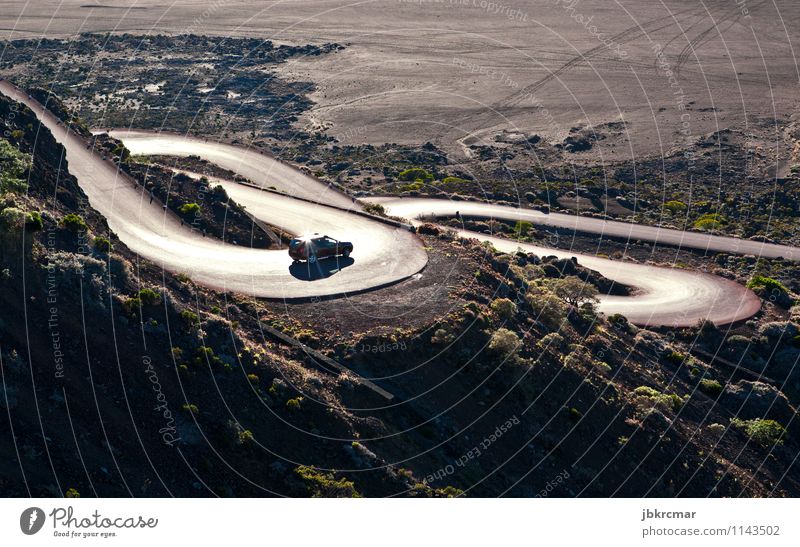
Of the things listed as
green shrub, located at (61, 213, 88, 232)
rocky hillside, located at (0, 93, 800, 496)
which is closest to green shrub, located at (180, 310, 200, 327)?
rocky hillside, located at (0, 93, 800, 496)

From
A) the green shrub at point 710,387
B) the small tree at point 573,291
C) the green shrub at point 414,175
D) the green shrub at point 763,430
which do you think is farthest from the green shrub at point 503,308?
the green shrub at point 414,175

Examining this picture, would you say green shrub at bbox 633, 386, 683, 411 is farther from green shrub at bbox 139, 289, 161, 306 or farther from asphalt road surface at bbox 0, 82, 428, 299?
green shrub at bbox 139, 289, 161, 306

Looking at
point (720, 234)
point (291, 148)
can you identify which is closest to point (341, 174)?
point (291, 148)

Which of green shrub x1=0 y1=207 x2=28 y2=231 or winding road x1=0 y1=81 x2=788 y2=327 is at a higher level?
green shrub x1=0 y1=207 x2=28 y2=231

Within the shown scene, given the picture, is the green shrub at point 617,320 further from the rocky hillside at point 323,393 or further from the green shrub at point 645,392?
the green shrub at point 645,392

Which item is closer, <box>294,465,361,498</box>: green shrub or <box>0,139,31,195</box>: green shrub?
<box>294,465,361,498</box>: green shrub

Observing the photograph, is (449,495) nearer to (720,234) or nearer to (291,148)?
(720,234)

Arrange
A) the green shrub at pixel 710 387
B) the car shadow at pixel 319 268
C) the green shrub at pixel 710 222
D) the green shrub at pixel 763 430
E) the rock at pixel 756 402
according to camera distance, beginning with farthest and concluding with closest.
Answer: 1. the green shrub at pixel 710 222
2. the green shrub at pixel 710 387
3. the rock at pixel 756 402
4. the green shrub at pixel 763 430
5. the car shadow at pixel 319 268
